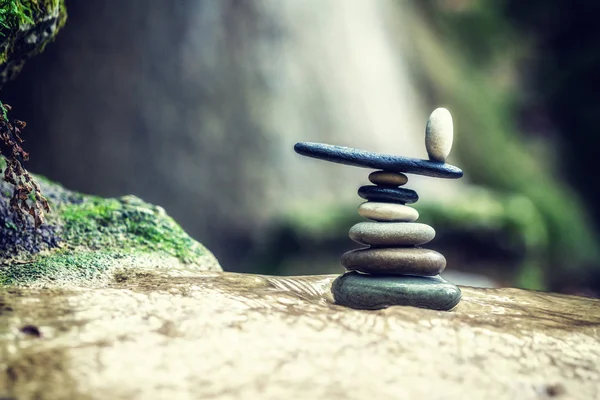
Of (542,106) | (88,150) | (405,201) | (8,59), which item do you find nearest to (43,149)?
(88,150)

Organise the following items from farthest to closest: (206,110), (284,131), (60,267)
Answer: (284,131), (206,110), (60,267)

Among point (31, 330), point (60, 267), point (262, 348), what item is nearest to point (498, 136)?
point (60, 267)

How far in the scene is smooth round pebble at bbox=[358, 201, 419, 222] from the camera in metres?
3.44

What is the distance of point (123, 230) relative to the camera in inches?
157

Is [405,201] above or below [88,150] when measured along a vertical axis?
below

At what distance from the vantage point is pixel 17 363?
2.18 meters

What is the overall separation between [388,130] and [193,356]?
23.6 ft

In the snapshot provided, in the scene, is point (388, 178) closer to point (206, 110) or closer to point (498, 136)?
point (206, 110)

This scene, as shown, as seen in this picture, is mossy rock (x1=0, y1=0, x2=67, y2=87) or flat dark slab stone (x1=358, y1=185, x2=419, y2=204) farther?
flat dark slab stone (x1=358, y1=185, x2=419, y2=204)

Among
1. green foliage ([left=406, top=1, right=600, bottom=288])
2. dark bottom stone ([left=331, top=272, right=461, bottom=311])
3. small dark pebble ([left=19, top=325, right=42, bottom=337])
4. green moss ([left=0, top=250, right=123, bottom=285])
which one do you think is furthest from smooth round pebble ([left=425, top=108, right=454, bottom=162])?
green foliage ([left=406, top=1, right=600, bottom=288])

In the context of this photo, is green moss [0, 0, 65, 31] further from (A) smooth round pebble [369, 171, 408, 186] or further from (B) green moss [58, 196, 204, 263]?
(A) smooth round pebble [369, 171, 408, 186]

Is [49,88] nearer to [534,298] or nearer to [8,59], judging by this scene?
[8,59]

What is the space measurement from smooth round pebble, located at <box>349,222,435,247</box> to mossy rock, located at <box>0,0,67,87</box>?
213 centimetres

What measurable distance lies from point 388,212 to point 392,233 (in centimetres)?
12
